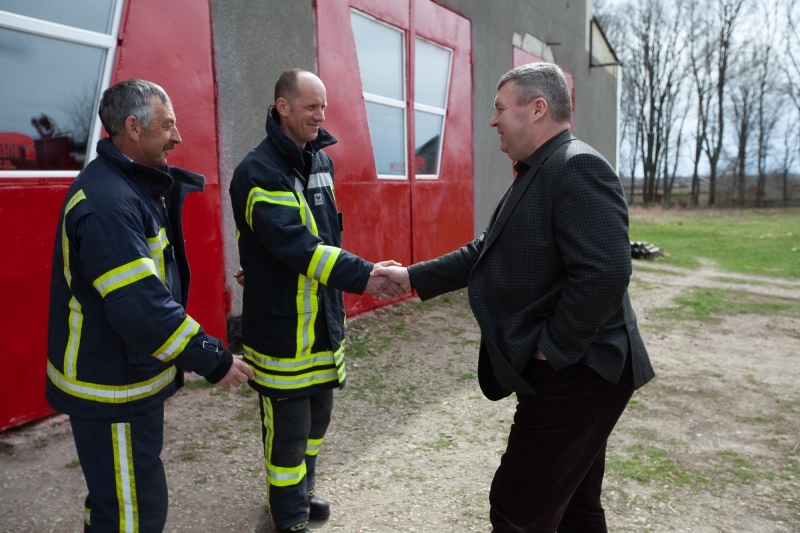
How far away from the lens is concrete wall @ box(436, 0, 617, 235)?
991 cm

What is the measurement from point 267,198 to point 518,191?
3.56 feet

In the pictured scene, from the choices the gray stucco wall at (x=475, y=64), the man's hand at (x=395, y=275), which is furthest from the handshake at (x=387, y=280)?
the gray stucco wall at (x=475, y=64)

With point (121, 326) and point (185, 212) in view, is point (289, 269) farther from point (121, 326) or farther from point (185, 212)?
point (185, 212)

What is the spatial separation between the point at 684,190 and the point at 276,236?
48.0 m

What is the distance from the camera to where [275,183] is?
2748 millimetres

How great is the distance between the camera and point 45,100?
420 cm

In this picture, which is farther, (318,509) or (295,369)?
(318,509)

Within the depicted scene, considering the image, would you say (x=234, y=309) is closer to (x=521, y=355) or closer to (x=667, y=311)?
(x=521, y=355)

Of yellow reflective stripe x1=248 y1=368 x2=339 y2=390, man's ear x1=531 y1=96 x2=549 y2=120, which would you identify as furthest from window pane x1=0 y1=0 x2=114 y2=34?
man's ear x1=531 y1=96 x2=549 y2=120

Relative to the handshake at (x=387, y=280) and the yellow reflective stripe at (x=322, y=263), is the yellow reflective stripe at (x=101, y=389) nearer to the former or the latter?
the yellow reflective stripe at (x=322, y=263)

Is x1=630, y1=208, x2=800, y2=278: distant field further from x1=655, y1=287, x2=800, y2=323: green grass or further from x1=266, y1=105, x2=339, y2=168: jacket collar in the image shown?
x1=266, y1=105, x2=339, y2=168: jacket collar

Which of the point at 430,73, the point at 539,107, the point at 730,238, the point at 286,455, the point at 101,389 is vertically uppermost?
the point at 430,73

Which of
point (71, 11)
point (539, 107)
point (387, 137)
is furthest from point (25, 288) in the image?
point (387, 137)

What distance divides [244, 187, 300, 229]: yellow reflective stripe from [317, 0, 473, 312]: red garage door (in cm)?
→ 406
